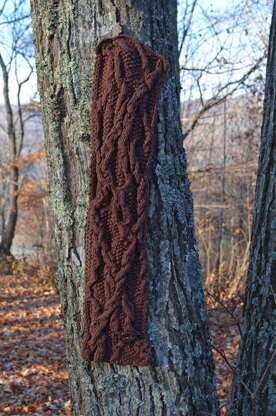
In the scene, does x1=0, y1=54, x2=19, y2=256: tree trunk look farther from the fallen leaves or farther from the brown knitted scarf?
the brown knitted scarf

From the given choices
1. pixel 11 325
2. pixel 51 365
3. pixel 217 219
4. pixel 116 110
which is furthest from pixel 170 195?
pixel 217 219

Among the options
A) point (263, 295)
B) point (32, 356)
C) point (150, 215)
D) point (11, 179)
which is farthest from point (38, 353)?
point (11, 179)

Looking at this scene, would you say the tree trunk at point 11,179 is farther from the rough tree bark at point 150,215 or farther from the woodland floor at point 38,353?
the rough tree bark at point 150,215

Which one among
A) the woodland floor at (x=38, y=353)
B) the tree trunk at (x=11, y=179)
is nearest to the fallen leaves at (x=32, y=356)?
the woodland floor at (x=38, y=353)

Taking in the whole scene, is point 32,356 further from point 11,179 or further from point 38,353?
point 11,179

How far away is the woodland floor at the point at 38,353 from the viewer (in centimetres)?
423

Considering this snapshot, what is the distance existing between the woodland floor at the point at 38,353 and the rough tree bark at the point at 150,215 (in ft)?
2.45

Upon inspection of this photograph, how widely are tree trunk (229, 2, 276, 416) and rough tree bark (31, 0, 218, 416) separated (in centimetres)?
33

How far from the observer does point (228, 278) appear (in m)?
8.22

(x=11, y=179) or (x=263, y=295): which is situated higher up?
(x=11, y=179)

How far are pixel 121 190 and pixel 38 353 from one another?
5063mm

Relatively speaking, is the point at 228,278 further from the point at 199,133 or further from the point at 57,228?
the point at 57,228

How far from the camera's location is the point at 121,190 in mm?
1325

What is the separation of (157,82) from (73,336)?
789mm
